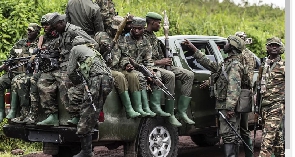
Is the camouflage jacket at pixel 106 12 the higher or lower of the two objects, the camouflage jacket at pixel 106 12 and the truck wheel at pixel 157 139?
the higher

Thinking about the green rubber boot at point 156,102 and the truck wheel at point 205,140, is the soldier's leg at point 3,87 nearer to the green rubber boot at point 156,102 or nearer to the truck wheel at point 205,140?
the green rubber boot at point 156,102

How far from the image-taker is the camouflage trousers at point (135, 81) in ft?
26.4

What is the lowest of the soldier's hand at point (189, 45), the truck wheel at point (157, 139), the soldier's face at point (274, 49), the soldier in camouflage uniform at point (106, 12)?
the truck wheel at point (157, 139)

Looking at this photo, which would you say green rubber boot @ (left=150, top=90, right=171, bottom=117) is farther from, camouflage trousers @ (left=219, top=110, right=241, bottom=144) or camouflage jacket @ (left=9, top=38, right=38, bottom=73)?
camouflage jacket @ (left=9, top=38, right=38, bottom=73)

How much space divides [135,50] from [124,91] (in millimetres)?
830

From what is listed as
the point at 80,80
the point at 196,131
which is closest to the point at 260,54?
the point at 196,131

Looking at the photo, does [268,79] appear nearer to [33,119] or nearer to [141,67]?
[141,67]

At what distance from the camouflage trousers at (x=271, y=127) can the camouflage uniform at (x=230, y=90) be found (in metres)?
0.57

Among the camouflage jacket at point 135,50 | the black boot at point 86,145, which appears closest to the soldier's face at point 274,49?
the camouflage jacket at point 135,50

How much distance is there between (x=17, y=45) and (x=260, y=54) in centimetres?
1029

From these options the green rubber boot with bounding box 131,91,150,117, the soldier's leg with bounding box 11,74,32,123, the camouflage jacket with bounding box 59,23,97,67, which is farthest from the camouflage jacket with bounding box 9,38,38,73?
the green rubber boot with bounding box 131,91,150,117

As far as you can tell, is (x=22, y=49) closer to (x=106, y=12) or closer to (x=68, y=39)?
(x=106, y=12)

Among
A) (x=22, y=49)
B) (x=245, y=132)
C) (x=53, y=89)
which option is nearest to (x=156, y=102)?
(x=53, y=89)

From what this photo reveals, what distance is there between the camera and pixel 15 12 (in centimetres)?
1130
